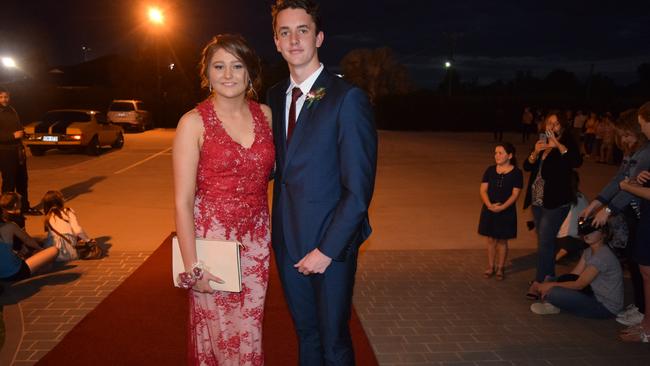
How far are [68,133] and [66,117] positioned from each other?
132 cm

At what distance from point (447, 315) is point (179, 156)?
3.36 metres

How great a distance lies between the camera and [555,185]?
16.6 ft

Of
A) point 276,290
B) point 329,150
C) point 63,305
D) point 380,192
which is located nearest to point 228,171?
point 329,150

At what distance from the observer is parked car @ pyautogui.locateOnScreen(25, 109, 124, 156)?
51.8ft

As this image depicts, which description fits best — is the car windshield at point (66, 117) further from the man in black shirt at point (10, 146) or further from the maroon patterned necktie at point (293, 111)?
the maroon patterned necktie at point (293, 111)

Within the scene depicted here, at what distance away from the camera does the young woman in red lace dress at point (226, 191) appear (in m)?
2.64

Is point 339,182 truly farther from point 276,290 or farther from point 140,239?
point 140,239

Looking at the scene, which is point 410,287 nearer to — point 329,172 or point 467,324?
point 467,324

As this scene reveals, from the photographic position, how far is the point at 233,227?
2.87 m

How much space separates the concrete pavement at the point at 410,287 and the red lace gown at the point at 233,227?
57.8 inches

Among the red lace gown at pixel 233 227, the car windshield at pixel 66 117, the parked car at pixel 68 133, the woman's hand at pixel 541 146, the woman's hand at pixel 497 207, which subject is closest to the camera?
the red lace gown at pixel 233 227

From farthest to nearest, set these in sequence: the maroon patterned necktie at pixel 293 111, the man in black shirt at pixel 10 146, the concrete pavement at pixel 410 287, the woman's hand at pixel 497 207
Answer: the man in black shirt at pixel 10 146, the woman's hand at pixel 497 207, the concrete pavement at pixel 410 287, the maroon patterned necktie at pixel 293 111

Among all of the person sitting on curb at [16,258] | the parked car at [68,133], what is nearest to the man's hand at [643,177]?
the person sitting on curb at [16,258]

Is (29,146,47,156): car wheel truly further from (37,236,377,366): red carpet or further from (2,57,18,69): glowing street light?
(2,57,18,69): glowing street light
